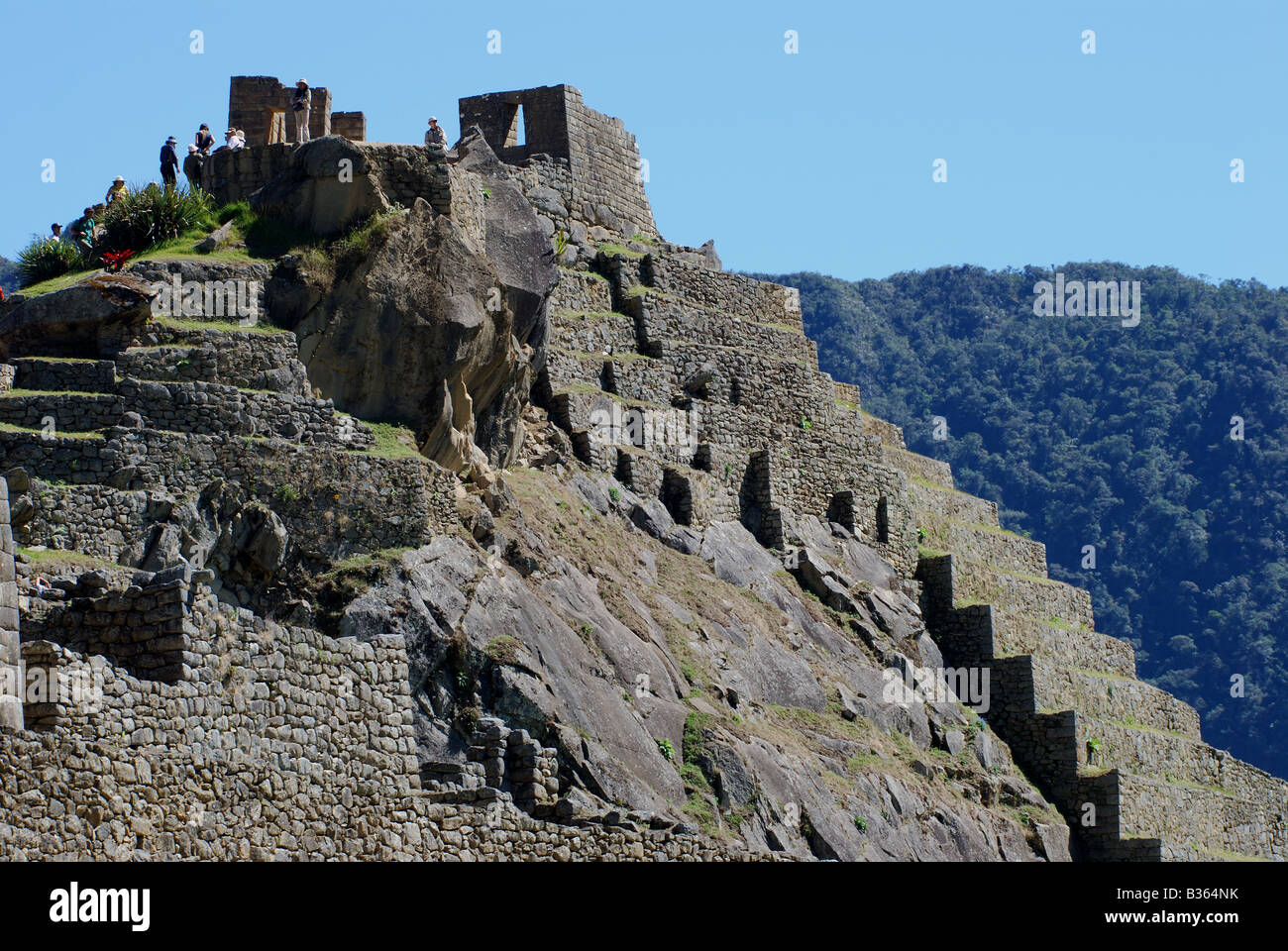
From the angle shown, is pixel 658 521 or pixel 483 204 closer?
pixel 483 204

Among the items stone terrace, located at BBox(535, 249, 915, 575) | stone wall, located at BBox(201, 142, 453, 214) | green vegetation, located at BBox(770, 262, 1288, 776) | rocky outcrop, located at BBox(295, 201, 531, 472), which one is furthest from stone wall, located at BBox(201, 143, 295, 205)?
green vegetation, located at BBox(770, 262, 1288, 776)

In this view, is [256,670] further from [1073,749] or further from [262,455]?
[1073,749]

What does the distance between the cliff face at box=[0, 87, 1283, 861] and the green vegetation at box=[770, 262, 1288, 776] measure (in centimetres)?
5814

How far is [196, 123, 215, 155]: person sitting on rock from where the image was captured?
116 ft

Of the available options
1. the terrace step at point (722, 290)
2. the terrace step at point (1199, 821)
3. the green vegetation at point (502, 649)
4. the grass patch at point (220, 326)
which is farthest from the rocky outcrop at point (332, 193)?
the terrace step at point (1199, 821)

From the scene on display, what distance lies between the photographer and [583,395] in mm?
40062

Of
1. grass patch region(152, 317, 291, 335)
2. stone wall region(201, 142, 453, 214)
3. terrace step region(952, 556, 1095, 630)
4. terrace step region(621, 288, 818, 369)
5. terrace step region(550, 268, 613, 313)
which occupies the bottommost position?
terrace step region(952, 556, 1095, 630)

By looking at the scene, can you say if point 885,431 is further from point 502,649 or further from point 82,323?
point 82,323

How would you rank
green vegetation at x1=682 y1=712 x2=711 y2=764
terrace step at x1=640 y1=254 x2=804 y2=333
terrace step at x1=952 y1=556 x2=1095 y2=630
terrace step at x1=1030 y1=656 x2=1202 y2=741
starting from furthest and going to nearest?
terrace step at x1=952 y1=556 x2=1095 y2=630
terrace step at x1=640 y1=254 x2=804 y2=333
terrace step at x1=1030 y1=656 x2=1202 y2=741
green vegetation at x1=682 y1=712 x2=711 y2=764

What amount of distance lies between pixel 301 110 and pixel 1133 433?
101m

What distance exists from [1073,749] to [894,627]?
4166 mm

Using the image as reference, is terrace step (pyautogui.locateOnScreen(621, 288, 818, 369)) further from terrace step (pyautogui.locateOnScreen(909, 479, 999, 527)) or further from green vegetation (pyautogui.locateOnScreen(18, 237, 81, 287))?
green vegetation (pyautogui.locateOnScreen(18, 237, 81, 287))

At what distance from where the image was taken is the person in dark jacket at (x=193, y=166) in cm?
3509
